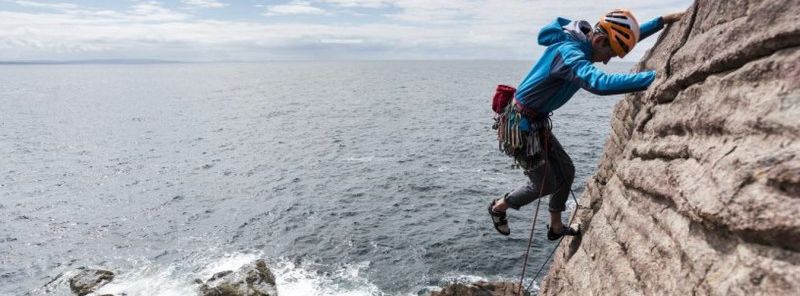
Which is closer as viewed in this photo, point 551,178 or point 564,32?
point 564,32

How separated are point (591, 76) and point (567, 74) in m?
0.61

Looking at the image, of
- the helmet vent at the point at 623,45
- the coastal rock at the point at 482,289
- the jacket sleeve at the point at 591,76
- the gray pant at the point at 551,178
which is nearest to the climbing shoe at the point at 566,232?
the gray pant at the point at 551,178

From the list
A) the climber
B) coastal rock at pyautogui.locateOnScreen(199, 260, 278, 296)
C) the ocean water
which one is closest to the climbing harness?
the climber

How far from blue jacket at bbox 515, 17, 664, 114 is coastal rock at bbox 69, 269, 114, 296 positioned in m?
24.5

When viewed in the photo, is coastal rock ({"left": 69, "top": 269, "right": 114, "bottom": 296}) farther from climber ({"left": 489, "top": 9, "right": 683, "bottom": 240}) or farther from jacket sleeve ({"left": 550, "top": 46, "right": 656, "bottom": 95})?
jacket sleeve ({"left": 550, "top": 46, "right": 656, "bottom": 95})

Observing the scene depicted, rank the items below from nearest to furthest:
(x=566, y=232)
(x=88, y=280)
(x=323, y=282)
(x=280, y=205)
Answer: (x=566, y=232) < (x=323, y=282) < (x=88, y=280) < (x=280, y=205)

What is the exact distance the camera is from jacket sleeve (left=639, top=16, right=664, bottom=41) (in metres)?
8.81

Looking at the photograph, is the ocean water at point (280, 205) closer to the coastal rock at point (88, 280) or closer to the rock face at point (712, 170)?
the coastal rock at point (88, 280)

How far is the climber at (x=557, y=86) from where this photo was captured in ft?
22.5

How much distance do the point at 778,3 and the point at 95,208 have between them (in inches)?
1654

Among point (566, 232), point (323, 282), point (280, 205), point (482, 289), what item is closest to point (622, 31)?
point (566, 232)

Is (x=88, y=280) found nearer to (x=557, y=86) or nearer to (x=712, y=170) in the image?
(x=557, y=86)

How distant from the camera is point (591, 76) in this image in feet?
21.4

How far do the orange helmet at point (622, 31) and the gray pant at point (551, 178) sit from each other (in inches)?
78.1
